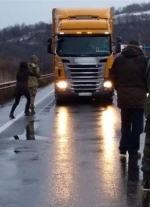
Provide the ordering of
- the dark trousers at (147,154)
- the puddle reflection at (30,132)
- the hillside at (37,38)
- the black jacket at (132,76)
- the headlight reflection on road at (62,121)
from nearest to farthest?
1. the dark trousers at (147,154)
2. the black jacket at (132,76)
3. the puddle reflection at (30,132)
4. the headlight reflection on road at (62,121)
5. the hillside at (37,38)

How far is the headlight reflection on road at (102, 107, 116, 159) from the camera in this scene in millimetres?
11391

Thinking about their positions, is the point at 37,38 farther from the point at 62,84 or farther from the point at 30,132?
the point at 30,132

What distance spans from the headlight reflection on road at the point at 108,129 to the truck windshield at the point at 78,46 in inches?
127

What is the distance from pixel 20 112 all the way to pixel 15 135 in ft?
22.4

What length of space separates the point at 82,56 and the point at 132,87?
1420 cm

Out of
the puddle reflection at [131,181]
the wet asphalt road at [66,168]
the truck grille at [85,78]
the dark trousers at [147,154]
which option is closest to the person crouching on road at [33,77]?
the wet asphalt road at [66,168]

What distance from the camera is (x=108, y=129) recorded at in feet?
48.6

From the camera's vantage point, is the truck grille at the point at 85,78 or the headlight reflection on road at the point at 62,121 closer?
the headlight reflection on road at the point at 62,121

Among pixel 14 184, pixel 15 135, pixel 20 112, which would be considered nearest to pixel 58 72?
pixel 20 112

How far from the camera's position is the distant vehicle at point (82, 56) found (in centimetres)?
2394

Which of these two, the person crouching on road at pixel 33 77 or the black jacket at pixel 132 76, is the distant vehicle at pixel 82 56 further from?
the black jacket at pixel 132 76

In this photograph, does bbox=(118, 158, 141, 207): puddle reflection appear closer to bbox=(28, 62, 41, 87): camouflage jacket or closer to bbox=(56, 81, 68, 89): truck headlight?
bbox=(28, 62, 41, 87): camouflage jacket

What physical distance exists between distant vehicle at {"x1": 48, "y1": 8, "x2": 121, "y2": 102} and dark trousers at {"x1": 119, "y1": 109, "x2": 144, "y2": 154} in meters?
13.6

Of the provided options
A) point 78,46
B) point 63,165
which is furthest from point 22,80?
point 63,165
